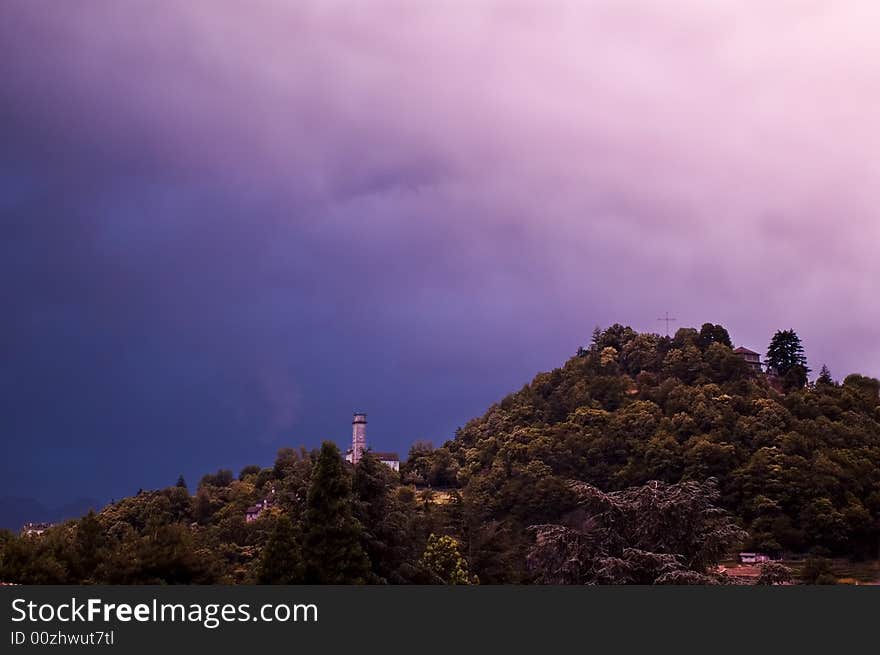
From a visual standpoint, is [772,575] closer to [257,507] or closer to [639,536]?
[639,536]

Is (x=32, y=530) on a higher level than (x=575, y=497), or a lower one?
lower

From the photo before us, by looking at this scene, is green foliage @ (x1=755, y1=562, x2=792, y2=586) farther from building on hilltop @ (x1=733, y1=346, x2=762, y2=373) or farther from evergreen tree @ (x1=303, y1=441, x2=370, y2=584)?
building on hilltop @ (x1=733, y1=346, x2=762, y2=373)

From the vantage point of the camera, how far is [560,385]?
140 m

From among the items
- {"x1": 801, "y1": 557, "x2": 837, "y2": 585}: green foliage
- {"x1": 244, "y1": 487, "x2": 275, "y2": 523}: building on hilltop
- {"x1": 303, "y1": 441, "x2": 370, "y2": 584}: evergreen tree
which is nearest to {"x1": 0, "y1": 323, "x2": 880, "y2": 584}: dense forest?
{"x1": 303, "y1": 441, "x2": 370, "y2": 584}: evergreen tree

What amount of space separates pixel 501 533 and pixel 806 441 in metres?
48.0

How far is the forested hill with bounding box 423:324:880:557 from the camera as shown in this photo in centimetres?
9281

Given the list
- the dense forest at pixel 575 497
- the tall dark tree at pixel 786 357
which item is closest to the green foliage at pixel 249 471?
the dense forest at pixel 575 497

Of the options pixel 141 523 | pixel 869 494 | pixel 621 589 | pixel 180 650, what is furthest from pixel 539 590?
pixel 141 523

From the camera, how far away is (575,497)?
94375mm

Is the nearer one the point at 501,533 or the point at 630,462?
the point at 501,533

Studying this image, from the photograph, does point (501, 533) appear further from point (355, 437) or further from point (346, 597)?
point (355, 437)

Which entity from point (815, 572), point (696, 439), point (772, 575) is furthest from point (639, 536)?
point (696, 439)

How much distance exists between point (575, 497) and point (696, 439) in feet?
66.7

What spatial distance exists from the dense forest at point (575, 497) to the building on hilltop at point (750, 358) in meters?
2.07
